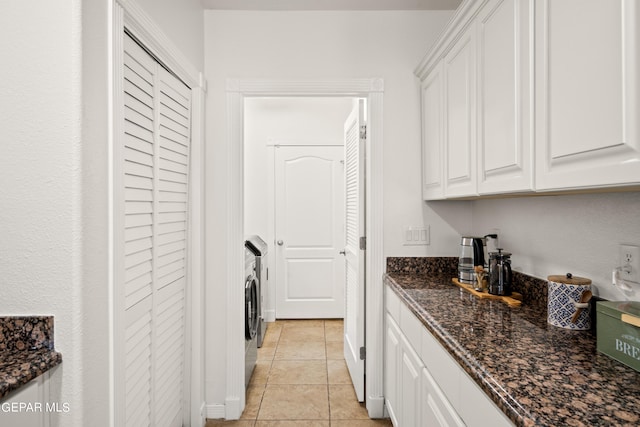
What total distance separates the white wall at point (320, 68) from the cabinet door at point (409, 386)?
2.38 ft

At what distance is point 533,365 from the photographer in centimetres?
100

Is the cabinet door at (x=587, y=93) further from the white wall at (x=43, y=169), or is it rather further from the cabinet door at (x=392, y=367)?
the white wall at (x=43, y=169)

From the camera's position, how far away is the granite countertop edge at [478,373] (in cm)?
79

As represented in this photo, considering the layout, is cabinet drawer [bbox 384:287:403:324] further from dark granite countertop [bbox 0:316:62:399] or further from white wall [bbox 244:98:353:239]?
white wall [bbox 244:98:353:239]

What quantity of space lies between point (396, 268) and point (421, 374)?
0.89 m

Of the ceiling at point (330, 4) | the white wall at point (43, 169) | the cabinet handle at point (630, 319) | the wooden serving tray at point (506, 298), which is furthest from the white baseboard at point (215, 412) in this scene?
the ceiling at point (330, 4)

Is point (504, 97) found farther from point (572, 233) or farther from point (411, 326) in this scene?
point (411, 326)

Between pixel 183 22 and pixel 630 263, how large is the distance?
87.3 inches

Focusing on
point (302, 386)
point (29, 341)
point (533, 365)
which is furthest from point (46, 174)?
point (302, 386)

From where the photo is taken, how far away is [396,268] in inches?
93.2

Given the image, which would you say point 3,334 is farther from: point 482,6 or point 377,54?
point 377,54

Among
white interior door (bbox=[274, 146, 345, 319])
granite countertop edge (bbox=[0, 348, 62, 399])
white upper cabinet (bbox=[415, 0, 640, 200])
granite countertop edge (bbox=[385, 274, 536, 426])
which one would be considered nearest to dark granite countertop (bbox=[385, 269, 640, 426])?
granite countertop edge (bbox=[385, 274, 536, 426])

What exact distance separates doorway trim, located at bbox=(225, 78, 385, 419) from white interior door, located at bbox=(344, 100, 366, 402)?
78mm

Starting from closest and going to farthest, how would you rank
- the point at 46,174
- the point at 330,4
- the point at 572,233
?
the point at 46,174 → the point at 572,233 → the point at 330,4
